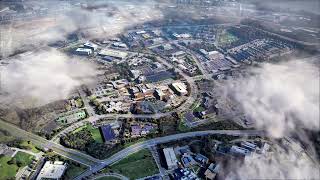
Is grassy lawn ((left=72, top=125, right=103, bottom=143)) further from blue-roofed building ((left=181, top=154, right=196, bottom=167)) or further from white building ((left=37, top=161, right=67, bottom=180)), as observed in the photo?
blue-roofed building ((left=181, top=154, right=196, bottom=167))

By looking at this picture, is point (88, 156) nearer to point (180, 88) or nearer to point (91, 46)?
point (180, 88)

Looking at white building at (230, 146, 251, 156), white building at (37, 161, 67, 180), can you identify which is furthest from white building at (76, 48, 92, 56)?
white building at (230, 146, 251, 156)

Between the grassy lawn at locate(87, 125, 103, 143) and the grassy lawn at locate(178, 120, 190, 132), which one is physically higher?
the grassy lawn at locate(87, 125, 103, 143)

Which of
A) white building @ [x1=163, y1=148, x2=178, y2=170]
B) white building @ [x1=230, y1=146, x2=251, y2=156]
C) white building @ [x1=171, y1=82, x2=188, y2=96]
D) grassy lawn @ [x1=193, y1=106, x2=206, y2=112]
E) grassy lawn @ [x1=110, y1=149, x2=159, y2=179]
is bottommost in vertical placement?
grassy lawn @ [x1=110, y1=149, x2=159, y2=179]

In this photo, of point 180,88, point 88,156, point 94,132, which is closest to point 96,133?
point 94,132

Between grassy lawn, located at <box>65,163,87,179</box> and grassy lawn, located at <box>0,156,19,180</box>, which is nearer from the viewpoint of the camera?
grassy lawn, located at <box>0,156,19,180</box>

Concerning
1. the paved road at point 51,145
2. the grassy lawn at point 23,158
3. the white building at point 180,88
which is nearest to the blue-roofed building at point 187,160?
the paved road at point 51,145

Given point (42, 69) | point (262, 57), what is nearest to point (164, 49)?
point (262, 57)

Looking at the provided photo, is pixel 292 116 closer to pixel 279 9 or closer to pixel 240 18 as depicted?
pixel 240 18
